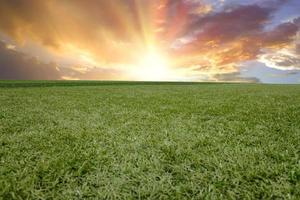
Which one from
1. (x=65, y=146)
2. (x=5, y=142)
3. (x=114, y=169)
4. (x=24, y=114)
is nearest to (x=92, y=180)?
(x=114, y=169)

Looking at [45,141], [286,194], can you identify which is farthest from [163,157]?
[45,141]

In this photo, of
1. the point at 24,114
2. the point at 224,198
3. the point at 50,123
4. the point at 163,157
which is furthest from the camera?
the point at 24,114

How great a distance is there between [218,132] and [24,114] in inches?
309

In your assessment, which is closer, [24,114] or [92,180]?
[92,180]

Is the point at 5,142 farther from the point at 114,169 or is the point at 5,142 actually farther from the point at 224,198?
the point at 224,198

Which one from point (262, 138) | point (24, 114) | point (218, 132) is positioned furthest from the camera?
point (24, 114)

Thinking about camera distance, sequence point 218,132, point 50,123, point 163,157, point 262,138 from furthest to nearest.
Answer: point 50,123 → point 218,132 → point 262,138 → point 163,157

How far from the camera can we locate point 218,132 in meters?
6.73

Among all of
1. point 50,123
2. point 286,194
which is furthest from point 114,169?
point 50,123

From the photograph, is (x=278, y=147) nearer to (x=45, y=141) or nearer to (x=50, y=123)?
(x=45, y=141)

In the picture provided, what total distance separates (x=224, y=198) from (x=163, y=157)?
5.53 ft

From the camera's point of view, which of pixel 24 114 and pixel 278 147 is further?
pixel 24 114

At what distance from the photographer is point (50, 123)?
8.27 m

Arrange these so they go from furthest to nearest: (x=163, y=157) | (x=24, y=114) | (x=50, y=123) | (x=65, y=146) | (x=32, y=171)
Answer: (x=24, y=114) < (x=50, y=123) < (x=65, y=146) < (x=163, y=157) < (x=32, y=171)
